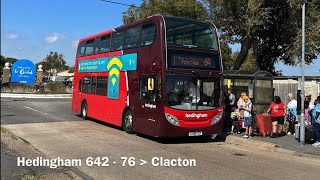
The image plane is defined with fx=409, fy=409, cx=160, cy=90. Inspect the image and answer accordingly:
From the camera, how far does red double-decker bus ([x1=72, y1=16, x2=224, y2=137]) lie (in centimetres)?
1335

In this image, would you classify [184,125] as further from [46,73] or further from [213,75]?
[46,73]

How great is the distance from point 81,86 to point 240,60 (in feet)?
34.6

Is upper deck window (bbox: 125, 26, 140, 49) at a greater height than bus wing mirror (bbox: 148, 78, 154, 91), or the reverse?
upper deck window (bbox: 125, 26, 140, 49)

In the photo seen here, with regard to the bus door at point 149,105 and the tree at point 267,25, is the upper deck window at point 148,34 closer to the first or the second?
the bus door at point 149,105

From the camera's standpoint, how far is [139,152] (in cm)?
1156

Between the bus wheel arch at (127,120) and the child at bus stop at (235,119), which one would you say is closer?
the bus wheel arch at (127,120)

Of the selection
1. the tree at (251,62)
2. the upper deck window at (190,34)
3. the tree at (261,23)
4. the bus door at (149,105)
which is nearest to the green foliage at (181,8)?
the tree at (261,23)

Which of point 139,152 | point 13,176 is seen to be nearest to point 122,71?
point 139,152

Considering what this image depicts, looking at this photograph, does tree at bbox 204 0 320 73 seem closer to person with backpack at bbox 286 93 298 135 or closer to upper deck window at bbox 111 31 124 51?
person with backpack at bbox 286 93 298 135

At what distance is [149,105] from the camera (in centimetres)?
1404

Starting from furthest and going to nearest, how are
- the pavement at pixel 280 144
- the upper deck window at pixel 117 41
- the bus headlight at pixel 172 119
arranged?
the upper deck window at pixel 117 41 < the bus headlight at pixel 172 119 < the pavement at pixel 280 144

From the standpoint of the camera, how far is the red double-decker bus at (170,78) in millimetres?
13349

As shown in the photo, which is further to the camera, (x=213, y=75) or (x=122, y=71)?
(x=122, y=71)

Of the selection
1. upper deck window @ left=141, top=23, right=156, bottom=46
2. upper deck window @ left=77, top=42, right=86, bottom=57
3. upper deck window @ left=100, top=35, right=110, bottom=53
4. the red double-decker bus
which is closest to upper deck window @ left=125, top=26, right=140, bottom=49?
the red double-decker bus
